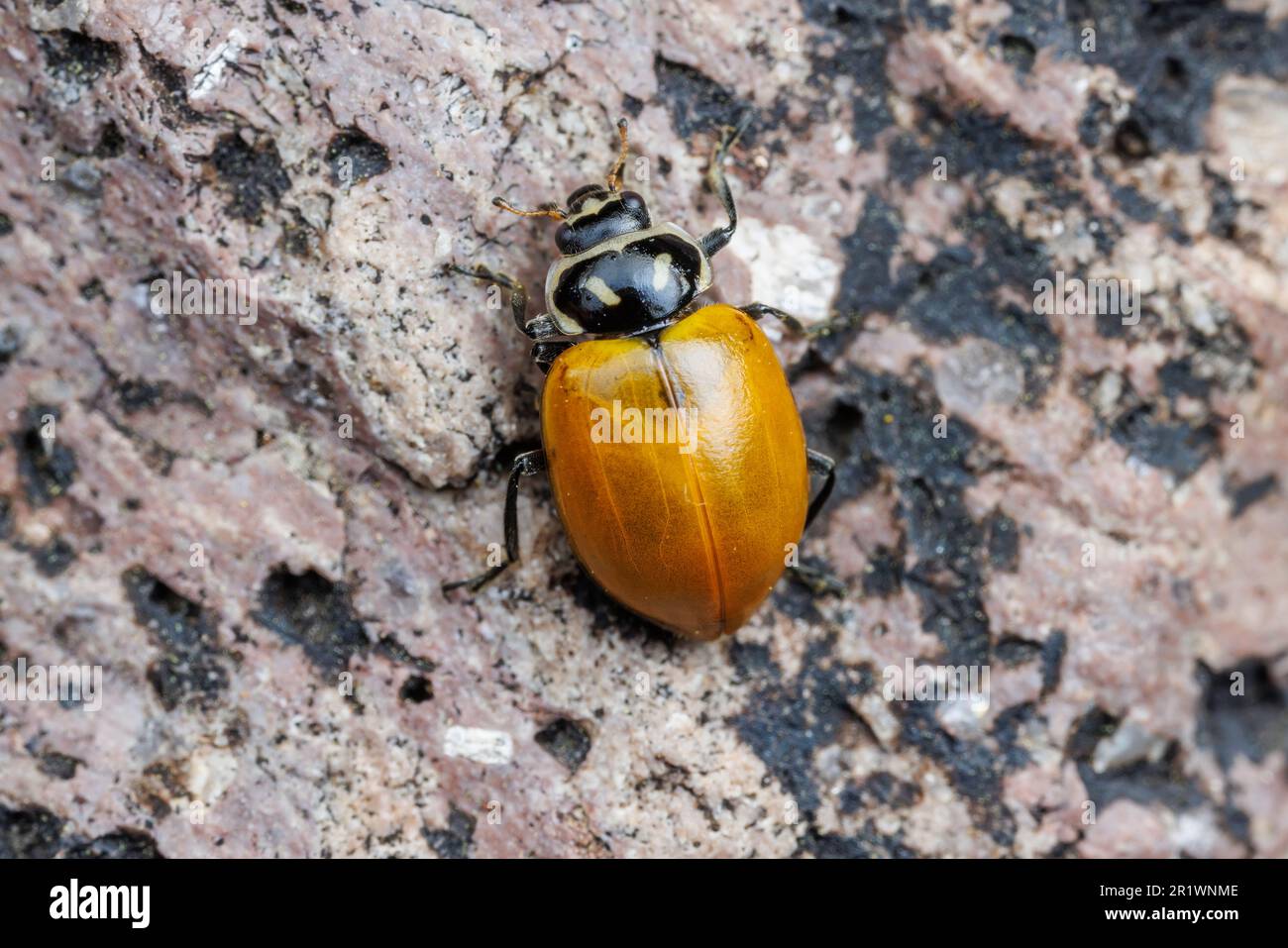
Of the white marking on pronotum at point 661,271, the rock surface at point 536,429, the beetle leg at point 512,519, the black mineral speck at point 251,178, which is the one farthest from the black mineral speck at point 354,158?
the beetle leg at point 512,519

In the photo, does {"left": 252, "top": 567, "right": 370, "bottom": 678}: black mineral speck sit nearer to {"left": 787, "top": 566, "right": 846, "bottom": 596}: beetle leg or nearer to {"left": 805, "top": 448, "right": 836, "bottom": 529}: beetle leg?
{"left": 787, "top": 566, "right": 846, "bottom": 596}: beetle leg

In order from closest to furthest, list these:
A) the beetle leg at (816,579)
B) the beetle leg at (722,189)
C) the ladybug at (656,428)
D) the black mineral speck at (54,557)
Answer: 1. the ladybug at (656,428)
2. the black mineral speck at (54,557)
3. the beetle leg at (722,189)
4. the beetle leg at (816,579)

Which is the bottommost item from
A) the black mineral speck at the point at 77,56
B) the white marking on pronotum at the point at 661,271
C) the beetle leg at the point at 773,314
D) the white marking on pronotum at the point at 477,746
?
the white marking on pronotum at the point at 477,746

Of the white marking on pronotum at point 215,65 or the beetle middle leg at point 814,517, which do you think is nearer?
the white marking on pronotum at point 215,65

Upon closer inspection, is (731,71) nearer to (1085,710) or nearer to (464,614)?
(464,614)

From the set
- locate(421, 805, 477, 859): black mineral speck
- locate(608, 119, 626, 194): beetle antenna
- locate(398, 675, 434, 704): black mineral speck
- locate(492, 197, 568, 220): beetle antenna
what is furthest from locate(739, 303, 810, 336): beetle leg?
locate(421, 805, 477, 859): black mineral speck

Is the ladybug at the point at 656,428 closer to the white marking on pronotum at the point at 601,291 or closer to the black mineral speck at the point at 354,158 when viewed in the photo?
the white marking on pronotum at the point at 601,291

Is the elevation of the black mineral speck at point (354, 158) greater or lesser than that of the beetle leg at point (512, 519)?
Answer: greater

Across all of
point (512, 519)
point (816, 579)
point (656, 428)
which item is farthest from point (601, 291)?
point (816, 579)

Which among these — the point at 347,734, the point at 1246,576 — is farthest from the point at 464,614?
the point at 1246,576
